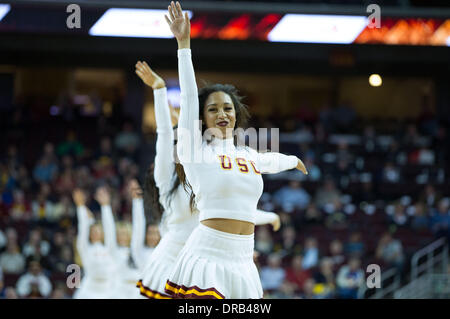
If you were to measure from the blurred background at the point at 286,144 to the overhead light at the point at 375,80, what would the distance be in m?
0.25

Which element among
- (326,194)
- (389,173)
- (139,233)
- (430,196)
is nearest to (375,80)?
(389,173)

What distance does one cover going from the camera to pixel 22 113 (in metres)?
14.2

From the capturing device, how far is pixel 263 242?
1073 cm

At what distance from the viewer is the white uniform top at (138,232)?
19.1 ft

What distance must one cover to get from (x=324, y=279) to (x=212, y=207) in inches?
258

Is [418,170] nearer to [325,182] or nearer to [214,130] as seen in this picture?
[325,182]

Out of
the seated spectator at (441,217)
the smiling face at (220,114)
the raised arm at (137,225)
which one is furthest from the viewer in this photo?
the seated spectator at (441,217)

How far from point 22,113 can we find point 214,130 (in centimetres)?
1089

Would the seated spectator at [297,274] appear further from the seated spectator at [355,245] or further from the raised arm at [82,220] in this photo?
the raised arm at [82,220]

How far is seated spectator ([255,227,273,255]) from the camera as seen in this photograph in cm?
1069

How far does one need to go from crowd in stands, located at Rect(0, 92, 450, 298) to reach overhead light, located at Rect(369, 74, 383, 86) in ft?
5.09

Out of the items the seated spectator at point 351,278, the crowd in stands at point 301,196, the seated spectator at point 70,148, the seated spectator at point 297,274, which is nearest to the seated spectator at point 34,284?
the crowd in stands at point 301,196

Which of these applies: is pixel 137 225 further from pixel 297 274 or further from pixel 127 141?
pixel 127 141

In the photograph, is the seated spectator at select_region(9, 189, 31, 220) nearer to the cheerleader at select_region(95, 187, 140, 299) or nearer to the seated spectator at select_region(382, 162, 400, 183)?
the cheerleader at select_region(95, 187, 140, 299)
